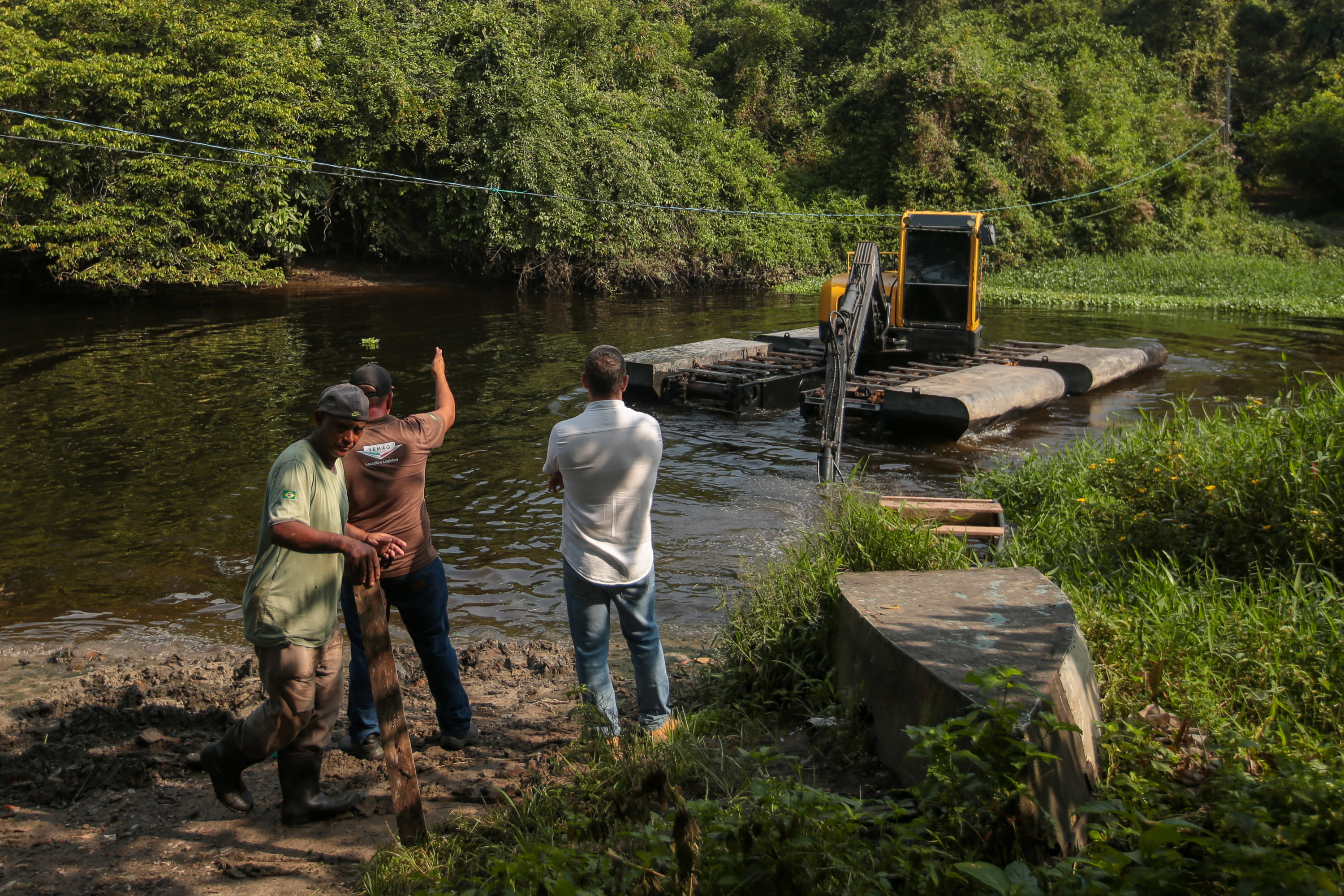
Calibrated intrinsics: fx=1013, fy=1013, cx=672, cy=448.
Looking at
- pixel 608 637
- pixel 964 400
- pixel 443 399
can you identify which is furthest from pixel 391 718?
pixel 964 400

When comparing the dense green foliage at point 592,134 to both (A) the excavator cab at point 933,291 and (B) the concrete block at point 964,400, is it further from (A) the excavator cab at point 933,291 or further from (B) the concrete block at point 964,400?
(B) the concrete block at point 964,400

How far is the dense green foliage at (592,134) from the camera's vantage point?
2317 centimetres

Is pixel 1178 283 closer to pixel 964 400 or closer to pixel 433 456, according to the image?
pixel 964 400

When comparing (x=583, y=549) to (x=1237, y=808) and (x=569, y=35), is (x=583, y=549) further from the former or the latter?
(x=569, y=35)

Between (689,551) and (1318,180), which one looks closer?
(689,551)

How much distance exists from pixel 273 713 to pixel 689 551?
4.75 m

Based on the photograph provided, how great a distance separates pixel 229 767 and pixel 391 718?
993 mm

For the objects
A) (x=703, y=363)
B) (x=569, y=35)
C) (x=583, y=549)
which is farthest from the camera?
(x=569, y=35)

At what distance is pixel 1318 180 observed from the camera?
44375 mm

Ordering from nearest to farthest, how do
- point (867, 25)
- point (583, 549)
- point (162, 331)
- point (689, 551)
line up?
point (583, 549), point (689, 551), point (162, 331), point (867, 25)

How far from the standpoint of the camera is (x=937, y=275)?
49.6 feet

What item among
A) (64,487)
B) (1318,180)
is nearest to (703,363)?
(64,487)

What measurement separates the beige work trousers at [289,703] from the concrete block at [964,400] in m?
9.27

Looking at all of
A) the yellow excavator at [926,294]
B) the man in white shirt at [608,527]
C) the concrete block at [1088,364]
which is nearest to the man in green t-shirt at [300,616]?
the man in white shirt at [608,527]
